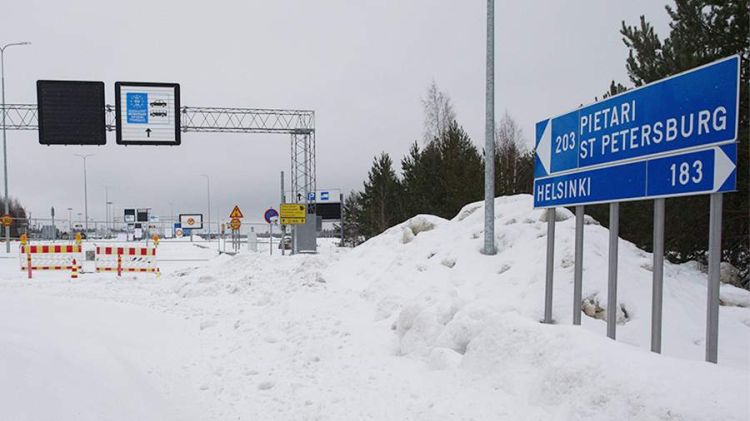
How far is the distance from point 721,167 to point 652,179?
73 centimetres

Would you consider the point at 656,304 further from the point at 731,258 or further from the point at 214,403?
the point at 731,258

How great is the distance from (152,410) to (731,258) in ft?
39.5

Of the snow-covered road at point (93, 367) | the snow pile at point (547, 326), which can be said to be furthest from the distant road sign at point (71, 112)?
the snow pile at point (547, 326)

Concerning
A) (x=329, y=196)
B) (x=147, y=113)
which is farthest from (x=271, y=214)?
(x=329, y=196)

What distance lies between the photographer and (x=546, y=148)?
247 inches

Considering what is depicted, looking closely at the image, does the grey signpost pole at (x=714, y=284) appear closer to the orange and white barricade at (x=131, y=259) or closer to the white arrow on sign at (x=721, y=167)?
the white arrow on sign at (x=721, y=167)

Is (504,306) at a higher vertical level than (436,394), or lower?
higher

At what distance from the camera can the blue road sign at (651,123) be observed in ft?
12.2

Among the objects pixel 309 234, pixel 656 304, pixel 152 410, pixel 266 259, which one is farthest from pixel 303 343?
pixel 309 234

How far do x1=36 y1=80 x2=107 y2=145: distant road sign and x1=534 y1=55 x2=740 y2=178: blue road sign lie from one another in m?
21.7

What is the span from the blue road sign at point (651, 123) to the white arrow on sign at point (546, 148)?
0.5 inches

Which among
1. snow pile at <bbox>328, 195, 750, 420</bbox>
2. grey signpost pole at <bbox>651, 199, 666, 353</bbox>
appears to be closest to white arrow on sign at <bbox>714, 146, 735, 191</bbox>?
grey signpost pole at <bbox>651, 199, 666, 353</bbox>

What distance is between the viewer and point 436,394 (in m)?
4.70

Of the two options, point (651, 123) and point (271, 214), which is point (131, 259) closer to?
point (271, 214)
